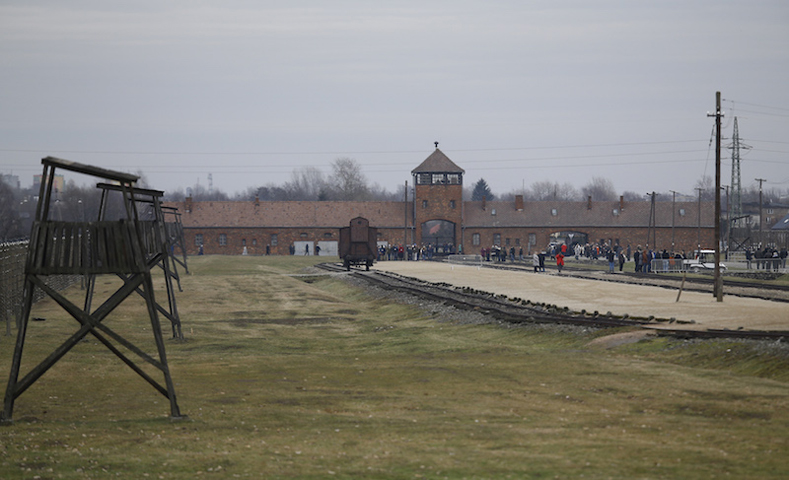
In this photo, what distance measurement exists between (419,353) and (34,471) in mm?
10783

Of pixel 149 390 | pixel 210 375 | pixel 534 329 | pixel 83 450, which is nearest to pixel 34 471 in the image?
pixel 83 450

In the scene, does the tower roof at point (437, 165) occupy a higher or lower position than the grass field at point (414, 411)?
higher

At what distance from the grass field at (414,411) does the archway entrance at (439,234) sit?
72009 millimetres

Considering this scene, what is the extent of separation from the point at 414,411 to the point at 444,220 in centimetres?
7765

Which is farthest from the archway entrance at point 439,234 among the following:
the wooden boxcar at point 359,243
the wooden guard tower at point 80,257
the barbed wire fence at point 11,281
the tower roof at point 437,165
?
the wooden guard tower at point 80,257

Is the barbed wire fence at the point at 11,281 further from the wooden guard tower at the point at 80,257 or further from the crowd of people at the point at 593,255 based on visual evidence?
the crowd of people at the point at 593,255

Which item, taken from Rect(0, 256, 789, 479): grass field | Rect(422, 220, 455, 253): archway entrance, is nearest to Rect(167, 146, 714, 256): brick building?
Rect(422, 220, 455, 253): archway entrance

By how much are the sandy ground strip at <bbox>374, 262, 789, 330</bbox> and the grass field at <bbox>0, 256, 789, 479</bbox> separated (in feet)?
12.9

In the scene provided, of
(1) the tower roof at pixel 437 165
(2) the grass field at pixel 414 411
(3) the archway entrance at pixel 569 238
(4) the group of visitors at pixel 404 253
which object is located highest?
(1) the tower roof at pixel 437 165

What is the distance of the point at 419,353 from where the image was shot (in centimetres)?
1806

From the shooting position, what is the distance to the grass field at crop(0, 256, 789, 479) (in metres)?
8.22

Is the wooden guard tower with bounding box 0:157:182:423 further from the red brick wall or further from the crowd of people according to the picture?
the red brick wall

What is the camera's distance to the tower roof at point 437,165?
8881cm

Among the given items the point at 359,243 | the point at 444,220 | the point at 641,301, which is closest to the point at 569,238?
the point at 444,220
